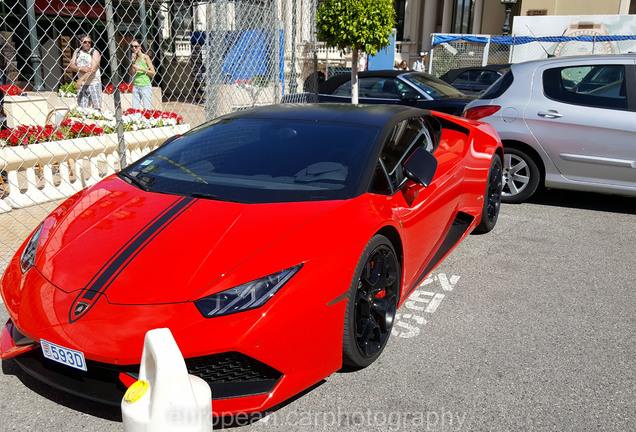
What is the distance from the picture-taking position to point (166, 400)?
5.70ft

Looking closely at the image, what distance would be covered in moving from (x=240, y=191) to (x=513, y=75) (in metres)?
4.33

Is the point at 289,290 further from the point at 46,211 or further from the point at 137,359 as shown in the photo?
the point at 46,211

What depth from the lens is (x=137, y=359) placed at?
7.45 feet

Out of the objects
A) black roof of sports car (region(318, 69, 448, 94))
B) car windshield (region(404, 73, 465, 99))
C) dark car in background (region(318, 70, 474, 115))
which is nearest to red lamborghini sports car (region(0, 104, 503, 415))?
dark car in background (region(318, 70, 474, 115))

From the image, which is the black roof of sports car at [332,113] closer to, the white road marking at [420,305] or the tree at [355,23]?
the white road marking at [420,305]

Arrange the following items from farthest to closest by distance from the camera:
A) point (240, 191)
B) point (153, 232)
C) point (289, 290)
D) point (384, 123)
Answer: point (384, 123) < point (240, 191) < point (153, 232) < point (289, 290)

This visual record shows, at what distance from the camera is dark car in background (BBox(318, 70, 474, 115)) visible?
934 centimetres

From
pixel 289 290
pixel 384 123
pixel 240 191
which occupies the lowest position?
pixel 289 290

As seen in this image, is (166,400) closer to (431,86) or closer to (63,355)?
(63,355)

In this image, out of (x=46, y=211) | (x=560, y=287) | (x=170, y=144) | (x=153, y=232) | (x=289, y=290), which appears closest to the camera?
(x=289, y=290)

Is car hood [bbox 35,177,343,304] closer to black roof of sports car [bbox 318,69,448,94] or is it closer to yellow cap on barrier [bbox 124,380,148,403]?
yellow cap on barrier [bbox 124,380,148,403]

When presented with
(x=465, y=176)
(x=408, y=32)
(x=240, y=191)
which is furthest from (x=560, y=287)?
(x=408, y=32)

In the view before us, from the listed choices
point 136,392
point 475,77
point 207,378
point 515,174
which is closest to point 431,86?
point 515,174

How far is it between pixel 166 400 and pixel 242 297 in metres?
0.69
